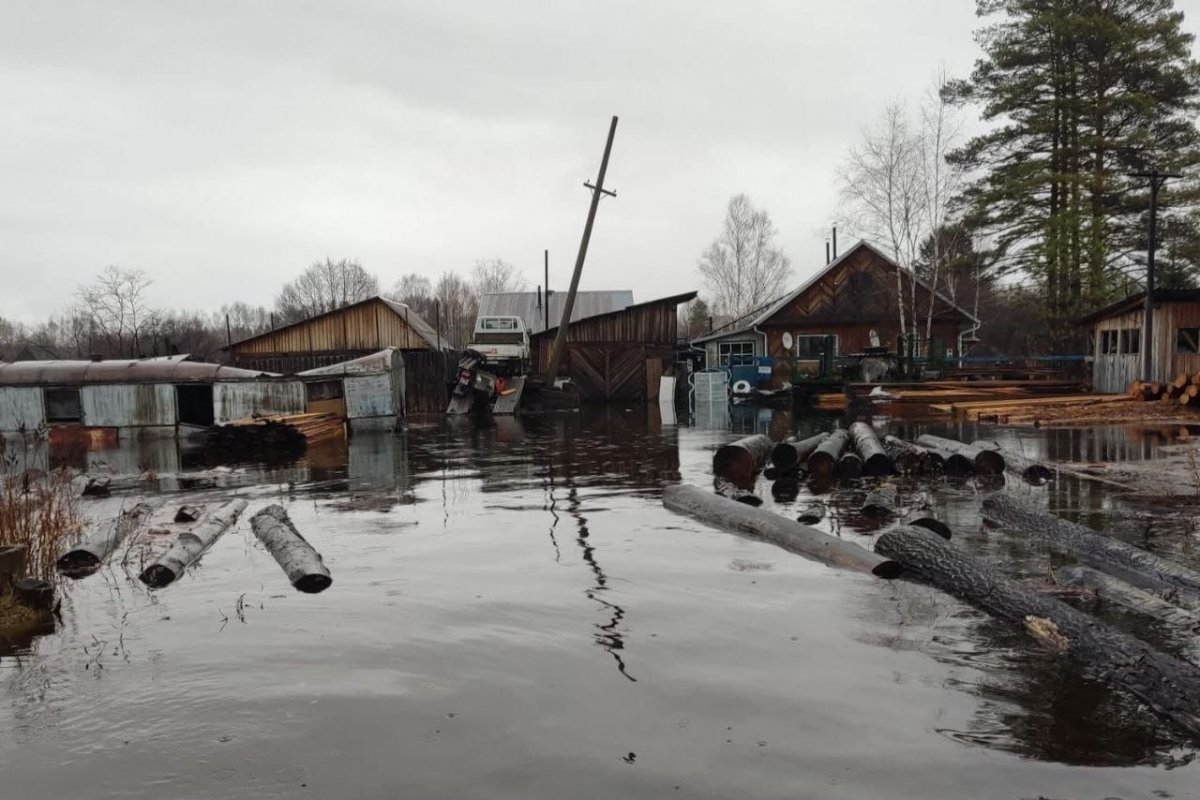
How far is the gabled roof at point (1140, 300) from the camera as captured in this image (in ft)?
75.9

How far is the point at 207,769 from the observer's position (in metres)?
3.75

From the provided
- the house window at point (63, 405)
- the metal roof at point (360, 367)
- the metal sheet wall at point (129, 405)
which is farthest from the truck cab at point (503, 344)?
the house window at point (63, 405)

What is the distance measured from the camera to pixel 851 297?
38.2 m

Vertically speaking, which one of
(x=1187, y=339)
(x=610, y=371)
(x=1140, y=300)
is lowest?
(x=610, y=371)

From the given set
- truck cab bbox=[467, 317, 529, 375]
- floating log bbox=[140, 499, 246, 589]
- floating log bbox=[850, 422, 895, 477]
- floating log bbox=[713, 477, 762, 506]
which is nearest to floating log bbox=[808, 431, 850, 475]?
floating log bbox=[850, 422, 895, 477]

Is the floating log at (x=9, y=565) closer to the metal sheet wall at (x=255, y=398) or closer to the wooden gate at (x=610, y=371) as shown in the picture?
the metal sheet wall at (x=255, y=398)

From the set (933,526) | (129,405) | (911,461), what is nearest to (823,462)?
(911,461)

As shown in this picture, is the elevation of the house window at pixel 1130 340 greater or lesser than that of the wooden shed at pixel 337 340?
lesser

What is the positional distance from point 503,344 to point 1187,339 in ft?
76.2

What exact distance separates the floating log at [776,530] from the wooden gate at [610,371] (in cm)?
2799

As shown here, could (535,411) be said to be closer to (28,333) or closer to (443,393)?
(443,393)

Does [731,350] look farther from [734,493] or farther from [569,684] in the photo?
[569,684]

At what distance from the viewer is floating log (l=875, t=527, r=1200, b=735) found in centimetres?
400

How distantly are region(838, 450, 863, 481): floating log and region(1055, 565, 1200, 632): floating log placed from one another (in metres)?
5.40
